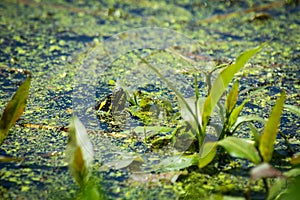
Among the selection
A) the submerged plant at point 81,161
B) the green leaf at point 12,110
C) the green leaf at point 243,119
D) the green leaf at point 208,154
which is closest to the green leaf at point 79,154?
the submerged plant at point 81,161

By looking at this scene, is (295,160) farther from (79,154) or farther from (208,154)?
(79,154)

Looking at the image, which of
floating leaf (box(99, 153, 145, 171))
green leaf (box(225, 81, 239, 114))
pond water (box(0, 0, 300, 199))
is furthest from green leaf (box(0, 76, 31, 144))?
green leaf (box(225, 81, 239, 114))

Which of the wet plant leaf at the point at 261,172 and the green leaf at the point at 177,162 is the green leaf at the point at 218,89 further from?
the wet plant leaf at the point at 261,172

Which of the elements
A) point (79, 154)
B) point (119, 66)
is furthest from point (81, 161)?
point (119, 66)

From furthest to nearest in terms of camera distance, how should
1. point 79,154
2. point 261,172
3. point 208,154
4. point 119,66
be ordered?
point 119,66 < point 208,154 < point 79,154 < point 261,172

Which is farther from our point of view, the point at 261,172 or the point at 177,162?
the point at 177,162

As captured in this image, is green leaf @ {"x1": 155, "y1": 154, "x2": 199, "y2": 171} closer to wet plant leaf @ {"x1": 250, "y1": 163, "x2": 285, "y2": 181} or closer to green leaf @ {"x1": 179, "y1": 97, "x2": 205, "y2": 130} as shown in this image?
green leaf @ {"x1": 179, "y1": 97, "x2": 205, "y2": 130}

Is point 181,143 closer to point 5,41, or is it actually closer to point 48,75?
point 48,75
